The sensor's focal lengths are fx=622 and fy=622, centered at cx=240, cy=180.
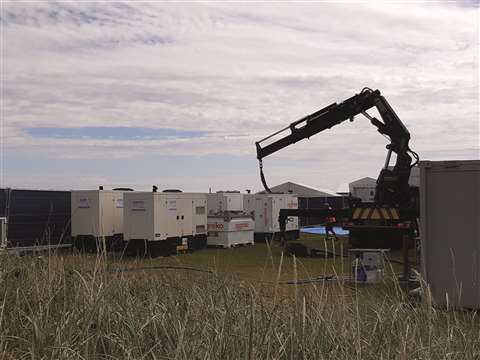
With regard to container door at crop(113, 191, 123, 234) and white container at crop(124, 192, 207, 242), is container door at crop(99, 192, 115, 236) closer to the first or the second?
container door at crop(113, 191, 123, 234)

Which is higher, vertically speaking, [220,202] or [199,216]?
[220,202]

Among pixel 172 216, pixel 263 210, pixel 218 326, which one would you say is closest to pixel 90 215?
pixel 172 216

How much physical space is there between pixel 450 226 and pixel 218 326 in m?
7.61

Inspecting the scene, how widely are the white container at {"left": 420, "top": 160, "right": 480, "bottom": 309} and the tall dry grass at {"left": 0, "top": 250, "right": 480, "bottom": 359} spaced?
534cm

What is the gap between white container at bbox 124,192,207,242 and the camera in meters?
21.0

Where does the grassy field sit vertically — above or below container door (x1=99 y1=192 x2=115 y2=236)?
below

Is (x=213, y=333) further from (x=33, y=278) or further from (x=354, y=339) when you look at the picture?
(x=33, y=278)

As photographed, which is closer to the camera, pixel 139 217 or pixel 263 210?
pixel 139 217

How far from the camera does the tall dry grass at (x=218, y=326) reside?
4.38m

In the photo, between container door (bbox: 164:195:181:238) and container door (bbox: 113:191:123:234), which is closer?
container door (bbox: 164:195:181:238)

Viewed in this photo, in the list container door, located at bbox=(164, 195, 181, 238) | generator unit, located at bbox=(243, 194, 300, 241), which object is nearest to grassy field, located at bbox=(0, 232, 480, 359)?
container door, located at bbox=(164, 195, 181, 238)

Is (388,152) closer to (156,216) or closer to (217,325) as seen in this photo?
(156,216)

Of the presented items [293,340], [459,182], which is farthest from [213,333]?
[459,182]

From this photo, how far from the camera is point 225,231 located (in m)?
25.1
